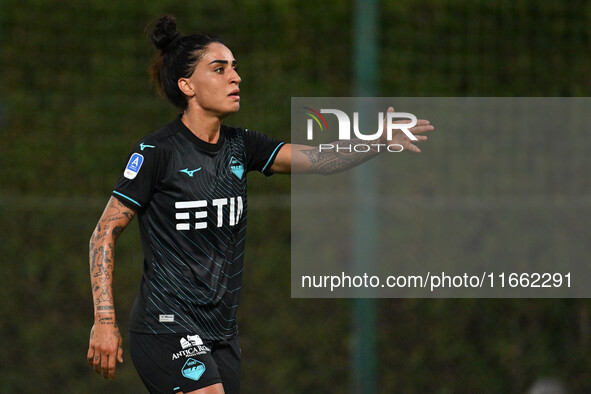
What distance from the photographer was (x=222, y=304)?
13.9 feet

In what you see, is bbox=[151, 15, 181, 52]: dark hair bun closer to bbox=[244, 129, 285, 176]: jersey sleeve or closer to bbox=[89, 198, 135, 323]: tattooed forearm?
bbox=[244, 129, 285, 176]: jersey sleeve

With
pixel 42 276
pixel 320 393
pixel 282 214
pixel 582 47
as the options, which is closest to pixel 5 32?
pixel 42 276

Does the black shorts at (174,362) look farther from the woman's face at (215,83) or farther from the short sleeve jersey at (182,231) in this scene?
the woman's face at (215,83)

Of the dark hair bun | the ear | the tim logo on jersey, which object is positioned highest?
the dark hair bun

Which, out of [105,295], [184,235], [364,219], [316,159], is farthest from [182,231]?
[364,219]

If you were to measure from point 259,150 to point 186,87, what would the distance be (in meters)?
0.47

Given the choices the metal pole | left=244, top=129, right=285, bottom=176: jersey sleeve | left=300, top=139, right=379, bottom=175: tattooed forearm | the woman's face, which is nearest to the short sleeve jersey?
the woman's face

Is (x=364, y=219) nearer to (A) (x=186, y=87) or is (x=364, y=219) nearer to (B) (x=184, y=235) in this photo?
(A) (x=186, y=87)

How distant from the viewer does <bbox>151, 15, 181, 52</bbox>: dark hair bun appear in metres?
4.34

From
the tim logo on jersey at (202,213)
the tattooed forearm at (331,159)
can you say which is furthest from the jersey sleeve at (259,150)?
the tim logo on jersey at (202,213)

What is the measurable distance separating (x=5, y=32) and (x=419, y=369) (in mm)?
3743

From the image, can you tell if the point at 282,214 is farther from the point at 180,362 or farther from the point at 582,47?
the point at 180,362

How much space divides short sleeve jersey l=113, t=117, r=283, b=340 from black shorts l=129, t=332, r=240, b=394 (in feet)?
0.14

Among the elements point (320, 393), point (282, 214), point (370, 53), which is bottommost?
point (320, 393)
